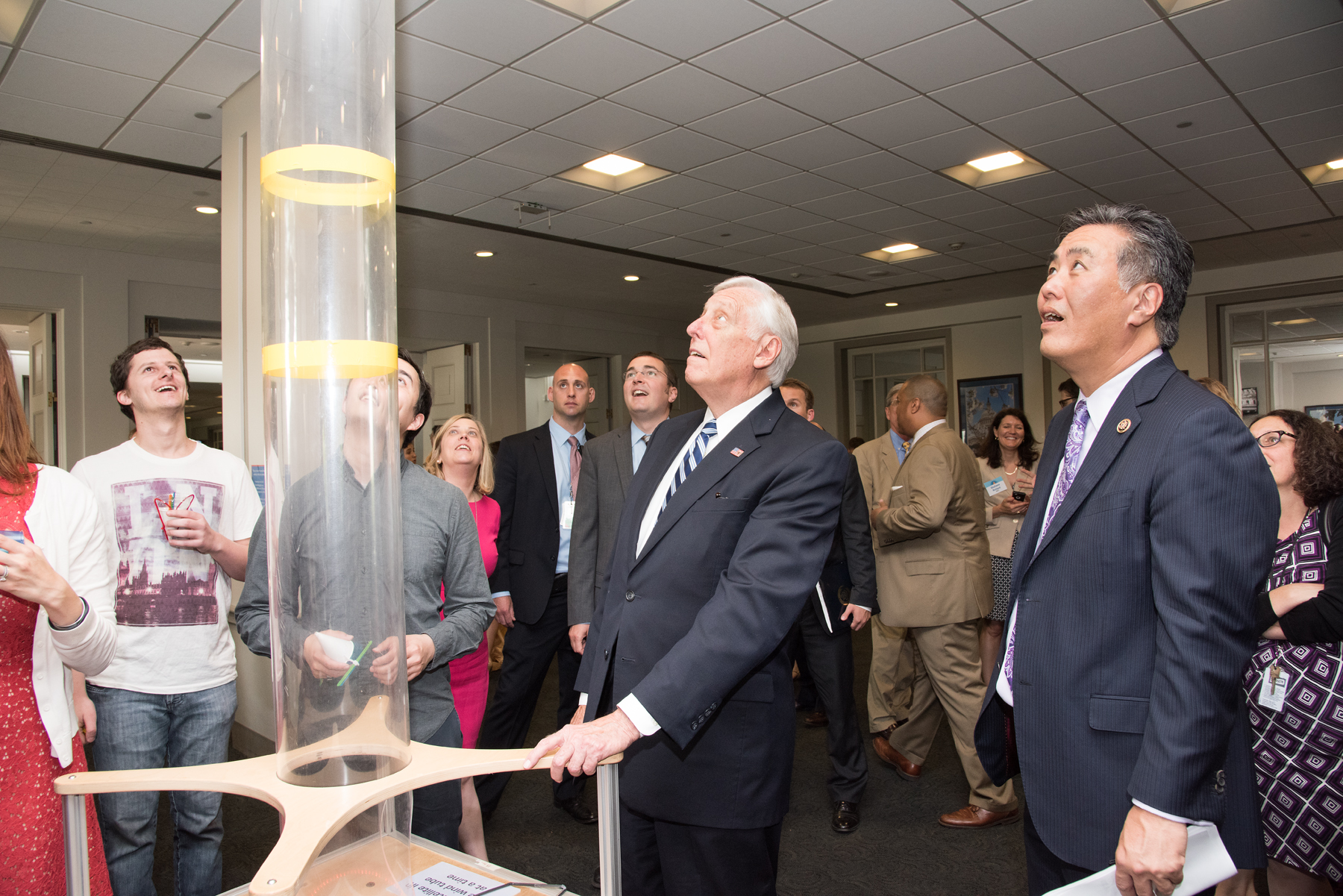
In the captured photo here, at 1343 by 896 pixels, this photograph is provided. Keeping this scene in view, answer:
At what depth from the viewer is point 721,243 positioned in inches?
288

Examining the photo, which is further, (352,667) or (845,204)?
(845,204)

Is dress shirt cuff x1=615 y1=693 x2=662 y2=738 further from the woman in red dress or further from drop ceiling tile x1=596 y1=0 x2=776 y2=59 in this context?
drop ceiling tile x1=596 y1=0 x2=776 y2=59

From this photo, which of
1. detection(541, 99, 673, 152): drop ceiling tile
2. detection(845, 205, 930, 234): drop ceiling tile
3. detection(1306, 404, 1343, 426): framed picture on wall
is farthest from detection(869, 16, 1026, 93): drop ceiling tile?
detection(1306, 404, 1343, 426): framed picture on wall

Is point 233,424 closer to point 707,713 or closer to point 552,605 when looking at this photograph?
point 552,605

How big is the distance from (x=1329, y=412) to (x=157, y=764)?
10.7 m

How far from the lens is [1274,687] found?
6.51ft

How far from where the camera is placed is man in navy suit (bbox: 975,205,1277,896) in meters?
1.07

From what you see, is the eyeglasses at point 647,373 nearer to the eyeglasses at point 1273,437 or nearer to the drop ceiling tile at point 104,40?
the eyeglasses at point 1273,437

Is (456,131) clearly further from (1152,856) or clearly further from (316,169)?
(1152,856)

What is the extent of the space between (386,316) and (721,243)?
22.3 feet

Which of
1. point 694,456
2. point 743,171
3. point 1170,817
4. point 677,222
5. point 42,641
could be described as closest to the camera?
point 1170,817

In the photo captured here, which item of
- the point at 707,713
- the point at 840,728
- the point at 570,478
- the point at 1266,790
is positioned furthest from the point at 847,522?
the point at 707,713

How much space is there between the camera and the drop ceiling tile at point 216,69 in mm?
3680

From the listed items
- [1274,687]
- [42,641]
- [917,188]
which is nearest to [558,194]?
[917,188]
